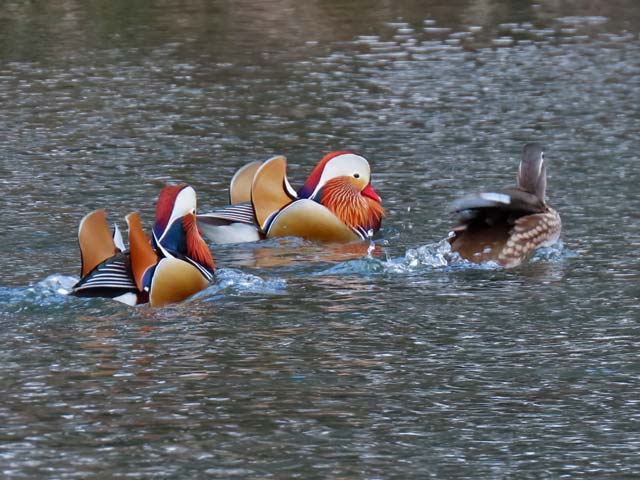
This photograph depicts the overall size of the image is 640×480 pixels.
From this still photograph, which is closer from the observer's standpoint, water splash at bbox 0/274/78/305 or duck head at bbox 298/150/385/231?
water splash at bbox 0/274/78/305

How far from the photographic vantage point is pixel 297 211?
966cm

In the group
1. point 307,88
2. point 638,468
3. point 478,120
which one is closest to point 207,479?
point 638,468

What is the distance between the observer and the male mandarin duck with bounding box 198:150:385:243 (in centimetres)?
961

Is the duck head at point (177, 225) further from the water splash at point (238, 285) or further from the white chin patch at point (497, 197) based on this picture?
the white chin patch at point (497, 197)

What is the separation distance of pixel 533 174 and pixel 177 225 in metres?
2.71

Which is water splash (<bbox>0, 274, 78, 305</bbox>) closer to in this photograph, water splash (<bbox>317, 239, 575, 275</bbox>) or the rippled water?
the rippled water

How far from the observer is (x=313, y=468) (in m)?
5.51

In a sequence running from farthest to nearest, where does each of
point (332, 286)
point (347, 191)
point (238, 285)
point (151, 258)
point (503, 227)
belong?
point (347, 191)
point (503, 227)
point (332, 286)
point (238, 285)
point (151, 258)

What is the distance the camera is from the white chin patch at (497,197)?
873 centimetres

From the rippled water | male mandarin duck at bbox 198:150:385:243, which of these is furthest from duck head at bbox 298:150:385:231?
the rippled water

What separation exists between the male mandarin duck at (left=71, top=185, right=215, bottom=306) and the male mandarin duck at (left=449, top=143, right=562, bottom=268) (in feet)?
4.98

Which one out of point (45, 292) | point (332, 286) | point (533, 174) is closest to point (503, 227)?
point (533, 174)

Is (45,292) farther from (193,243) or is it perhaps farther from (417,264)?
(417,264)

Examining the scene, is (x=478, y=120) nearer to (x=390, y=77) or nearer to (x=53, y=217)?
(x=390, y=77)
